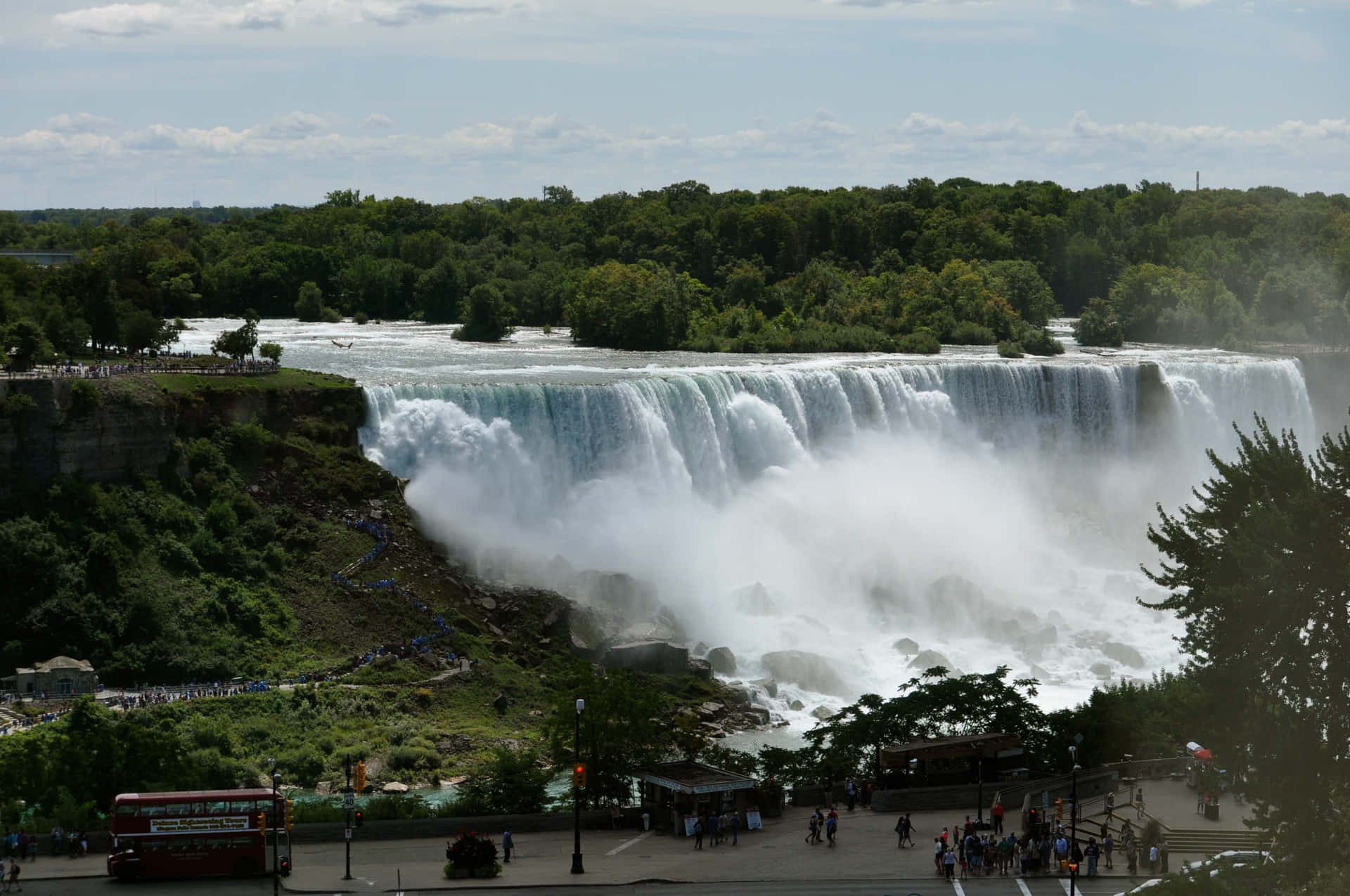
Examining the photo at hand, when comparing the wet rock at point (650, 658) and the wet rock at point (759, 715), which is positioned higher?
the wet rock at point (650, 658)

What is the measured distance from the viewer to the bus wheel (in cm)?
3112

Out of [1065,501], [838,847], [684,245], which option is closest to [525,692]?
[838,847]

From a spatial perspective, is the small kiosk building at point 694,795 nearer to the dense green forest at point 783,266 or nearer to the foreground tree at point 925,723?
the foreground tree at point 925,723

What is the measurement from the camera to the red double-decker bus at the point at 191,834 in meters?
30.9

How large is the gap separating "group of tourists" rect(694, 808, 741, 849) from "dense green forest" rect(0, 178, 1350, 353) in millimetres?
34365

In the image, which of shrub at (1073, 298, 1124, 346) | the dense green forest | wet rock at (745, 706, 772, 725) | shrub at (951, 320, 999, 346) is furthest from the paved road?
shrub at (1073, 298, 1124, 346)

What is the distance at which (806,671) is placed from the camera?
5075cm

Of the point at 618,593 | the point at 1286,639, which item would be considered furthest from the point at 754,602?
the point at 1286,639

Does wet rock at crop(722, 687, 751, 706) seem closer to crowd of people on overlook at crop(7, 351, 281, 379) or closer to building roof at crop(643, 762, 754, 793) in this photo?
building roof at crop(643, 762, 754, 793)

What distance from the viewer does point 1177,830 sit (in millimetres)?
32594

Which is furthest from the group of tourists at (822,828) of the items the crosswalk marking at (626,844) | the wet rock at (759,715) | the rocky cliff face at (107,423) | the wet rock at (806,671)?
the rocky cliff face at (107,423)

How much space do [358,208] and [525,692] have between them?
281 ft

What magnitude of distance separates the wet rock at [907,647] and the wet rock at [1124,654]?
5.66 m

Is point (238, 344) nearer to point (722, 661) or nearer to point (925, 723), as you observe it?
point (722, 661)
